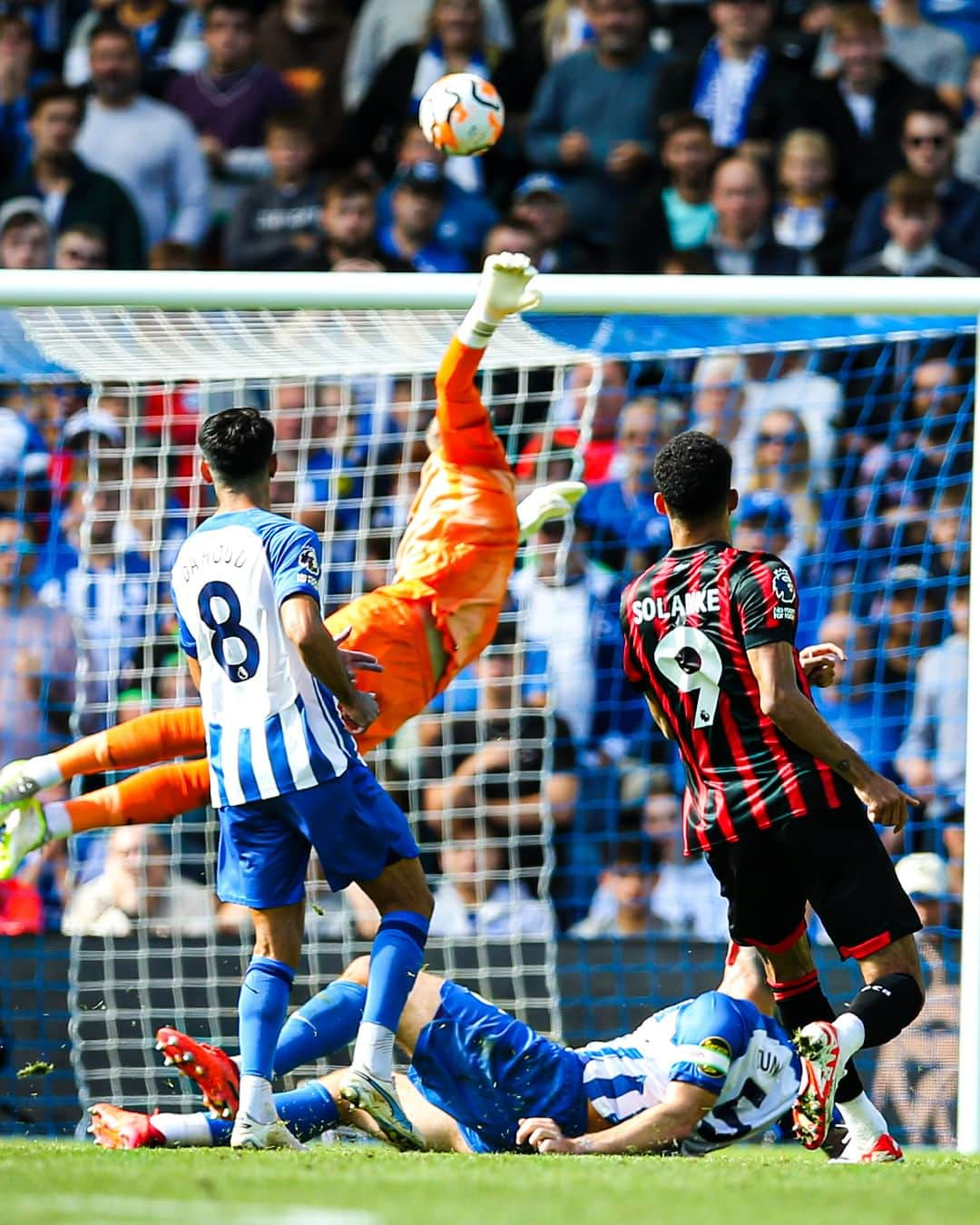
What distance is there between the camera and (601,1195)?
12.3 feet

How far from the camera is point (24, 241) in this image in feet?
35.8

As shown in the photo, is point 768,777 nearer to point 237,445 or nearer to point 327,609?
point 237,445

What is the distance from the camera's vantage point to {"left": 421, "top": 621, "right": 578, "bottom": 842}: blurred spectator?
8000 mm

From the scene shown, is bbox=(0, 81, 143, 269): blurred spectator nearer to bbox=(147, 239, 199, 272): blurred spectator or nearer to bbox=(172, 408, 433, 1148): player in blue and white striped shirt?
bbox=(147, 239, 199, 272): blurred spectator

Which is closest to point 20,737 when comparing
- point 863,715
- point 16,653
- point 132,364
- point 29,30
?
point 16,653

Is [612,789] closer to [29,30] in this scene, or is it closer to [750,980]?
[750,980]

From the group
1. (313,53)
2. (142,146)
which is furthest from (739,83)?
(142,146)

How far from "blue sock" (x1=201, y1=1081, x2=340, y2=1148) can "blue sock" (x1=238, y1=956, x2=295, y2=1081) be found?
24 centimetres

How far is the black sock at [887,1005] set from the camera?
477 centimetres

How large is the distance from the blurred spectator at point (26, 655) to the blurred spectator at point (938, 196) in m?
4.98

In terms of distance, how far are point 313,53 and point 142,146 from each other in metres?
1.34

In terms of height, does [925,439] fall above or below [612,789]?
above

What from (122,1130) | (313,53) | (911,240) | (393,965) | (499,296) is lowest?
(122,1130)

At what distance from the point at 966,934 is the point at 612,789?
2923 millimetres
